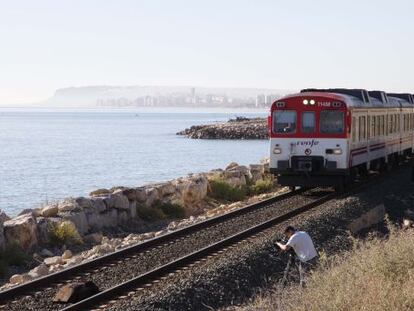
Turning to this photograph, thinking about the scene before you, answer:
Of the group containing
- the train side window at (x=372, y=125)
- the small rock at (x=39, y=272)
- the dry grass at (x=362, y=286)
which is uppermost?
the train side window at (x=372, y=125)

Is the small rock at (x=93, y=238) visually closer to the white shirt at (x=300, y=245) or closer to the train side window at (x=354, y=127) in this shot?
the train side window at (x=354, y=127)

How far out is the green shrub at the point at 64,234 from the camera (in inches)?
682

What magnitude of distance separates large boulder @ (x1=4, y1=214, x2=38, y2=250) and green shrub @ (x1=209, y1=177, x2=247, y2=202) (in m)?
9.26

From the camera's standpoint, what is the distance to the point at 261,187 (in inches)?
1048

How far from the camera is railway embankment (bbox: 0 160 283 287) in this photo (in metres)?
15.8

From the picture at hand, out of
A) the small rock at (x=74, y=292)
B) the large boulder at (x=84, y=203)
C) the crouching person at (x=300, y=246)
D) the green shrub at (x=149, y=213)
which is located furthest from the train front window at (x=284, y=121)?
the small rock at (x=74, y=292)

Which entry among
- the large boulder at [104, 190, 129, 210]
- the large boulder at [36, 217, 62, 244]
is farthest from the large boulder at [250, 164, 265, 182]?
the large boulder at [36, 217, 62, 244]

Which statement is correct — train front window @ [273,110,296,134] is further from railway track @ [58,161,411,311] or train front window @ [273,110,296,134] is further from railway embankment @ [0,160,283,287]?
railway track @ [58,161,411,311]

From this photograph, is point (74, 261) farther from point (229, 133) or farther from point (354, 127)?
point (229, 133)

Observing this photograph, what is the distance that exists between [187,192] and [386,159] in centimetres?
791

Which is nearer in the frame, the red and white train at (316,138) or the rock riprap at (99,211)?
the rock riprap at (99,211)

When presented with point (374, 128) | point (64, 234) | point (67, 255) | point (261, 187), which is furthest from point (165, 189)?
point (67, 255)

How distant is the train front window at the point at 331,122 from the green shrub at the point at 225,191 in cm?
514

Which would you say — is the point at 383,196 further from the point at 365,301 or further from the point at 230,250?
the point at 365,301
